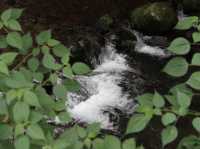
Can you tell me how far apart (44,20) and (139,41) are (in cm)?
199

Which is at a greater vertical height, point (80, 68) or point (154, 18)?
point (80, 68)

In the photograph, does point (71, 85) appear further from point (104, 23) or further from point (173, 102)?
point (104, 23)

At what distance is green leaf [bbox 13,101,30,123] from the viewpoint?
1414 millimetres

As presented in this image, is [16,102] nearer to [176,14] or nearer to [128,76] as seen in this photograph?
[128,76]


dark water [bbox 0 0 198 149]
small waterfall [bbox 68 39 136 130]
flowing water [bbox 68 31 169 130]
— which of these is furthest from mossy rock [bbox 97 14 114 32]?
small waterfall [bbox 68 39 136 130]

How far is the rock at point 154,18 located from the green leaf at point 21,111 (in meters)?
8.12

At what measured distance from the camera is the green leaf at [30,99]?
143cm

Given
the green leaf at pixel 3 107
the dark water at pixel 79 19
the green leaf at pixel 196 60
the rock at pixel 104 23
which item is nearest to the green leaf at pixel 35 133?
the green leaf at pixel 3 107

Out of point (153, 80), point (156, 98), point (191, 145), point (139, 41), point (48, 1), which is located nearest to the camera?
point (156, 98)

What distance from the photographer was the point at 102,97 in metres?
7.27

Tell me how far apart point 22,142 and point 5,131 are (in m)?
0.11

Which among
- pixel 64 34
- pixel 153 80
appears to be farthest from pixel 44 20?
pixel 153 80

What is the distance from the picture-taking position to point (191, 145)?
5.60 feet

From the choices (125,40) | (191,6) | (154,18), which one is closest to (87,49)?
(125,40)
